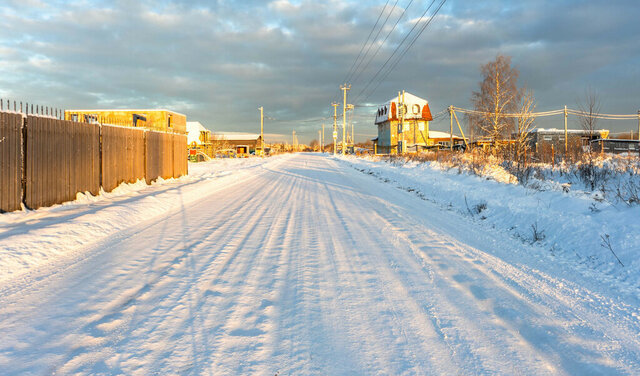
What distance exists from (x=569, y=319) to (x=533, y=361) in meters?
1.03

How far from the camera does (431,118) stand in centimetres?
7225

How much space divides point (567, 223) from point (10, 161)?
468 inches

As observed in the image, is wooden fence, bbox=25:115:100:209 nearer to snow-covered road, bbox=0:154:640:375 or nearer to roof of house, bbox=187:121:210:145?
snow-covered road, bbox=0:154:640:375

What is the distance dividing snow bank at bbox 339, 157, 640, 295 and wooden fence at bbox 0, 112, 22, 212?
1093 centimetres

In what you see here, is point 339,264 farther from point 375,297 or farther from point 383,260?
point 375,297

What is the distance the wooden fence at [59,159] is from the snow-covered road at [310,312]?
3143 mm

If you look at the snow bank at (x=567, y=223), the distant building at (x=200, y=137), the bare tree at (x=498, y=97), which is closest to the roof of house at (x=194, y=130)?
the distant building at (x=200, y=137)

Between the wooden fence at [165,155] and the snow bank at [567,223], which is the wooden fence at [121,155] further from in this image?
the snow bank at [567,223]

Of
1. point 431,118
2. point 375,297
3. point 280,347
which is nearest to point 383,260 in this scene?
point 375,297

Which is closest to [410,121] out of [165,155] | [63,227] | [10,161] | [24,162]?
[165,155]

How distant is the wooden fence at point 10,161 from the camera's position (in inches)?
313

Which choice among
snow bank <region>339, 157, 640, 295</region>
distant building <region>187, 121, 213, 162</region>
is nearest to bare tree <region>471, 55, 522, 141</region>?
snow bank <region>339, 157, 640, 295</region>

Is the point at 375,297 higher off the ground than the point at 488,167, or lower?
lower

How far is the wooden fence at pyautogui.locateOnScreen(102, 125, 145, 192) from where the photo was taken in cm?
1216
